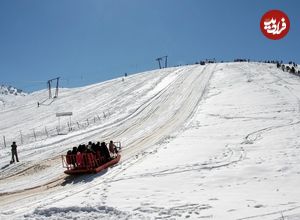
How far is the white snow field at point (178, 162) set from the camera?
504 inches

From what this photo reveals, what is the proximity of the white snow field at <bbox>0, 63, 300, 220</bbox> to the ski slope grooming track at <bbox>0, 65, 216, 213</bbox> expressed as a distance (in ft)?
0.35

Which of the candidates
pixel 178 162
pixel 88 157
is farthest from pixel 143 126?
pixel 178 162

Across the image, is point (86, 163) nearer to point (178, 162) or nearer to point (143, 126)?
point (178, 162)

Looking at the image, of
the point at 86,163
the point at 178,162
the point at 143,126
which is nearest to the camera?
the point at 178,162

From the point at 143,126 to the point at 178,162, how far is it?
17.0 metres

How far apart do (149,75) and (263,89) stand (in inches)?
1364

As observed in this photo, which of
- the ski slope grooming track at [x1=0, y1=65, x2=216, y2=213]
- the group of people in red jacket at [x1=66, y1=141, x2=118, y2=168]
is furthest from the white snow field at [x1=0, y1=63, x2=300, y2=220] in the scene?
the group of people in red jacket at [x1=66, y1=141, x2=118, y2=168]

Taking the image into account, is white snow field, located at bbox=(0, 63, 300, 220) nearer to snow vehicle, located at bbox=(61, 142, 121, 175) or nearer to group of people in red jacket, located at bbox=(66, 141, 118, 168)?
snow vehicle, located at bbox=(61, 142, 121, 175)

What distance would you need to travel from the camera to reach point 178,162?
1928cm

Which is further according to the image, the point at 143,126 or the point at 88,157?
the point at 143,126

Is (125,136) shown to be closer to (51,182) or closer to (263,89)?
(51,182)

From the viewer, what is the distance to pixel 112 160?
22.6 m

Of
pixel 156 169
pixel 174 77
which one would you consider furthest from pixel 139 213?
pixel 174 77

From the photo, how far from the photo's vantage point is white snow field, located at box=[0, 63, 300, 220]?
1281 centimetres
